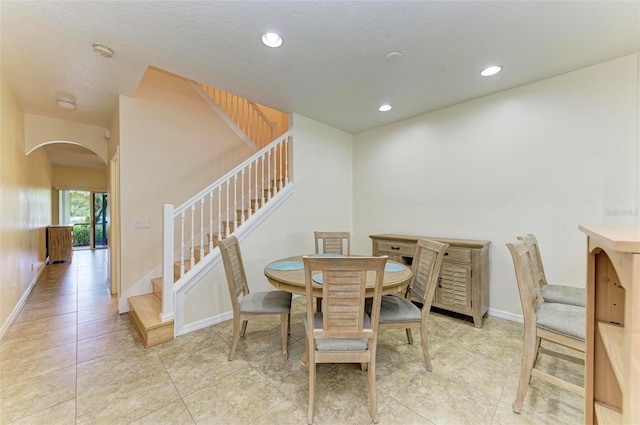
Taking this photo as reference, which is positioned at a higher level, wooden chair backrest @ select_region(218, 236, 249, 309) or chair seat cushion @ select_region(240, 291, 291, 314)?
wooden chair backrest @ select_region(218, 236, 249, 309)

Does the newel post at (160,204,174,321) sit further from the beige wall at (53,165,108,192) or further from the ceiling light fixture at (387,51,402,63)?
the beige wall at (53,165,108,192)

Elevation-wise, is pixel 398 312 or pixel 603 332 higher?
pixel 603 332

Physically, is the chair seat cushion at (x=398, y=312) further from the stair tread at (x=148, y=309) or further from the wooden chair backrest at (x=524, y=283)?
the stair tread at (x=148, y=309)

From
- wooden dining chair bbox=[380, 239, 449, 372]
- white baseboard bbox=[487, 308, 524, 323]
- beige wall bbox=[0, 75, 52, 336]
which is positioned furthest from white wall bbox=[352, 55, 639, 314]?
beige wall bbox=[0, 75, 52, 336]

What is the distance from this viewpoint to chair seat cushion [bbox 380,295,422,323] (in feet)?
6.47

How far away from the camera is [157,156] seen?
3527 millimetres

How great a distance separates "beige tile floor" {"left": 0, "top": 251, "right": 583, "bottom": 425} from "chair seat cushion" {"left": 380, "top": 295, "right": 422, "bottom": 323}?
0.44 m

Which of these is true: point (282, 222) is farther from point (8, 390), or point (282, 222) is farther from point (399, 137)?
point (8, 390)

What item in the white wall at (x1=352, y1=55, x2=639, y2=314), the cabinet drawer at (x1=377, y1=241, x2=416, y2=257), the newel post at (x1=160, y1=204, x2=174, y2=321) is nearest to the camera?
the white wall at (x1=352, y1=55, x2=639, y2=314)

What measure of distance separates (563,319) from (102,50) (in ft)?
13.6

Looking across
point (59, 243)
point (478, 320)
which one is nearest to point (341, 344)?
point (478, 320)

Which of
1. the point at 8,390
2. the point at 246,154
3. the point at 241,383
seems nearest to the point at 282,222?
the point at 246,154

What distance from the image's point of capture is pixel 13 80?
276 cm

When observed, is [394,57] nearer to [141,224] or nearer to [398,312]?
[398,312]
